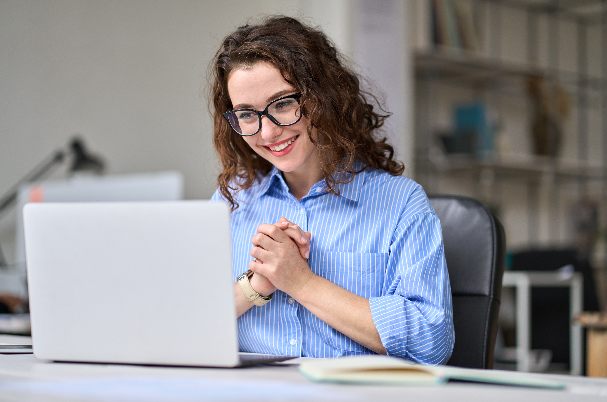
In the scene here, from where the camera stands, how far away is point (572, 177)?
19.8 feet

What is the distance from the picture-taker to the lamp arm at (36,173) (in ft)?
13.5

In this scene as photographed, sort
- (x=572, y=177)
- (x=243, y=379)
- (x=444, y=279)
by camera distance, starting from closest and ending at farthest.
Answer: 1. (x=243, y=379)
2. (x=444, y=279)
3. (x=572, y=177)

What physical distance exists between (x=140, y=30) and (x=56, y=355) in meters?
3.56

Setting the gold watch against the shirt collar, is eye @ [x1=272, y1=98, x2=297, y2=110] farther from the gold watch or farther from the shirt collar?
the gold watch

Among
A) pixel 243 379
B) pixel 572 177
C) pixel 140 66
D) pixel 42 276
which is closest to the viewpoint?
pixel 243 379

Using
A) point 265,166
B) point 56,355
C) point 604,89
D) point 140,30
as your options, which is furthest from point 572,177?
point 56,355

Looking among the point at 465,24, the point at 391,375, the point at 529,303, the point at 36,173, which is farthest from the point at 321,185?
the point at 465,24

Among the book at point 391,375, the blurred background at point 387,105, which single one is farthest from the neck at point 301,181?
the blurred background at point 387,105

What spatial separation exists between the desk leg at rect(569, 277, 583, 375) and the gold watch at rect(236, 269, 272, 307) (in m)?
2.76

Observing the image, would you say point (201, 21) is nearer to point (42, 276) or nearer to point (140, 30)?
point (140, 30)

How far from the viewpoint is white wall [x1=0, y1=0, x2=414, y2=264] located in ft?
14.1

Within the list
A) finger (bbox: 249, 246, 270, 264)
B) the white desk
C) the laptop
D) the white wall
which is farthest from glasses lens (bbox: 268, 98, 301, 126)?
the white wall

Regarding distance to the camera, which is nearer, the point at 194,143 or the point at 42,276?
the point at 42,276

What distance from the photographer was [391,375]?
102 cm
